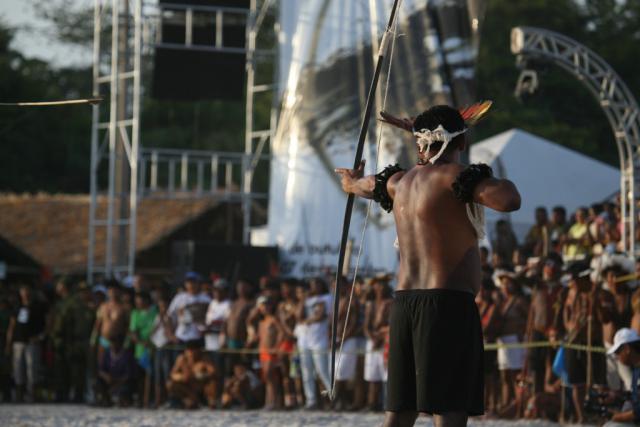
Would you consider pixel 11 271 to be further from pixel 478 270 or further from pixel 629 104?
pixel 478 270

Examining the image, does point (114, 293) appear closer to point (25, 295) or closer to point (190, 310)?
point (190, 310)

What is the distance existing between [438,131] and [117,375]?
12214 mm

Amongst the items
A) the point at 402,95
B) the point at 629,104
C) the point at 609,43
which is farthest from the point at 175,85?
the point at 609,43

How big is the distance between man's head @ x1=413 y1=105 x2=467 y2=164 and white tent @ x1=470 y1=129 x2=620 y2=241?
50.1 ft

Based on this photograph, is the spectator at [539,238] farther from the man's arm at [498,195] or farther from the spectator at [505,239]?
the man's arm at [498,195]

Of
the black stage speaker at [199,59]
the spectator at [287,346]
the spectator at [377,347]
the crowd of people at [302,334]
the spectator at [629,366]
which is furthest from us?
the black stage speaker at [199,59]

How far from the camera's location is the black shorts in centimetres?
678

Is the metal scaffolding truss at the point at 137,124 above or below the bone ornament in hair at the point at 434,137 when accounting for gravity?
above

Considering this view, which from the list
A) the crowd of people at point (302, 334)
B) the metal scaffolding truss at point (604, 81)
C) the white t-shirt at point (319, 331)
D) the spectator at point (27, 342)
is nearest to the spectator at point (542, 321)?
the crowd of people at point (302, 334)

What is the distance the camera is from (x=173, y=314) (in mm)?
18281

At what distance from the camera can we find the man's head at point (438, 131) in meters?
6.93

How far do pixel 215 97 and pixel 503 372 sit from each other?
1047cm

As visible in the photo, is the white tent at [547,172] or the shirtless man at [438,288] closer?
the shirtless man at [438,288]

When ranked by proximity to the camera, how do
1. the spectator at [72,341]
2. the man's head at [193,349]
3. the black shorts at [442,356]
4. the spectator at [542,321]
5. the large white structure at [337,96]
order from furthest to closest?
the spectator at [72,341] → the large white structure at [337,96] → the man's head at [193,349] → the spectator at [542,321] → the black shorts at [442,356]
